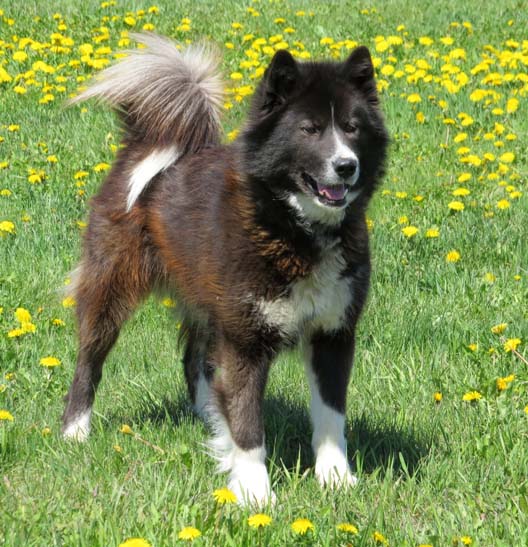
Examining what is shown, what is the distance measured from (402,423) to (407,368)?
0.48 m

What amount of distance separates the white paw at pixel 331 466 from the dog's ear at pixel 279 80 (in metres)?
1.38

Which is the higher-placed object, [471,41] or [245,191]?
[245,191]

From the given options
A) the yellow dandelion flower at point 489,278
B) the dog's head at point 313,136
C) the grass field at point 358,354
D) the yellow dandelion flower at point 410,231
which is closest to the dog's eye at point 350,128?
the dog's head at point 313,136

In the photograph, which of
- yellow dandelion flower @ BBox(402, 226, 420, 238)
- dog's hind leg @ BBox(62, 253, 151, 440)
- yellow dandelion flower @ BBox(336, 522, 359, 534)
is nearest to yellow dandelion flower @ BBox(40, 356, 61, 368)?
dog's hind leg @ BBox(62, 253, 151, 440)

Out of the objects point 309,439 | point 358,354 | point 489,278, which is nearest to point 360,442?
point 309,439

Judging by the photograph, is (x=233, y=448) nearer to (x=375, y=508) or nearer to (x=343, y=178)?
(x=375, y=508)

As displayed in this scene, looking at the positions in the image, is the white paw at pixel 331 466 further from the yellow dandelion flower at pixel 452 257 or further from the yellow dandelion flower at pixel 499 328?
the yellow dandelion flower at pixel 452 257

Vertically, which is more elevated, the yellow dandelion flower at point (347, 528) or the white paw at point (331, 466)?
the yellow dandelion flower at point (347, 528)

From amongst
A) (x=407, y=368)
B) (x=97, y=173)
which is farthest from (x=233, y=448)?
(x=97, y=173)

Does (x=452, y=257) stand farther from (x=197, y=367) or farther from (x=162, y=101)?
(x=162, y=101)

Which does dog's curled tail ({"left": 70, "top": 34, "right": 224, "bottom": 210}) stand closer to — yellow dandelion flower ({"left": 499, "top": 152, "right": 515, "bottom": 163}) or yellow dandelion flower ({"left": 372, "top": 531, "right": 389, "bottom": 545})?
yellow dandelion flower ({"left": 372, "top": 531, "right": 389, "bottom": 545})

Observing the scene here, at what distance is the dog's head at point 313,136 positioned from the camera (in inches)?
153

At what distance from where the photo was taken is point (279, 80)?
3.94 meters

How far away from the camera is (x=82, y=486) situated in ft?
11.9
